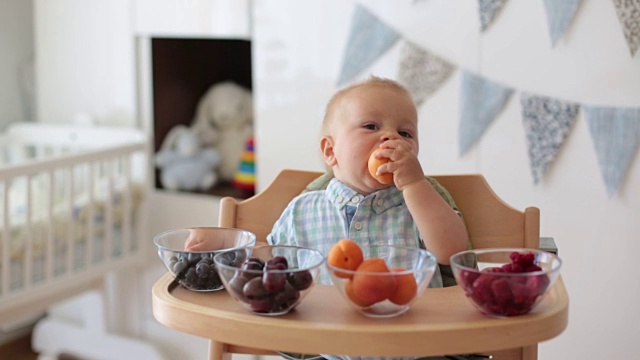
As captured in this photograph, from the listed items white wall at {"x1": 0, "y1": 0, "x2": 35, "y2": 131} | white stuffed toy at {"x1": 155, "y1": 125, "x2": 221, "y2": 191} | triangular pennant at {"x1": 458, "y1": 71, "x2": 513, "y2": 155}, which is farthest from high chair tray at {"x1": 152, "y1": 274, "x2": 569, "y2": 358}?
white wall at {"x1": 0, "y1": 0, "x2": 35, "y2": 131}

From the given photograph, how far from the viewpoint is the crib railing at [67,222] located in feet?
7.75

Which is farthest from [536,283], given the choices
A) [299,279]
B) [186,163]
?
[186,163]

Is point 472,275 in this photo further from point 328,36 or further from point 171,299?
point 328,36

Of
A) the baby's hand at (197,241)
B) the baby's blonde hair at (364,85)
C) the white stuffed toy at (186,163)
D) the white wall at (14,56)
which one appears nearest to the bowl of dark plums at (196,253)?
the baby's hand at (197,241)

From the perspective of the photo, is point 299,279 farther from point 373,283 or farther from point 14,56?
point 14,56

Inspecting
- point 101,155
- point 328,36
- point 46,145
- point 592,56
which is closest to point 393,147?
point 592,56

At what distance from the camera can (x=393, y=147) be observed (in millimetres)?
1302

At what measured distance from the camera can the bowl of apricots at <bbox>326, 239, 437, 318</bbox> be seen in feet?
3.45

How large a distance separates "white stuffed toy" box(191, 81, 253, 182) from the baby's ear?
4.39 feet

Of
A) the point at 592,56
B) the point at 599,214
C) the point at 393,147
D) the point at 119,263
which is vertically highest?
the point at 592,56

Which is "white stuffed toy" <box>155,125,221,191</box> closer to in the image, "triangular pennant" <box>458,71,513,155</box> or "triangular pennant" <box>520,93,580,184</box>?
"triangular pennant" <box>458,71,513,155</box>

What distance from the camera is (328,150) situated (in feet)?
4.95

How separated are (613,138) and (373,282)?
1024mm

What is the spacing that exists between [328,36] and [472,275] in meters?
1.32
